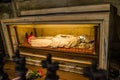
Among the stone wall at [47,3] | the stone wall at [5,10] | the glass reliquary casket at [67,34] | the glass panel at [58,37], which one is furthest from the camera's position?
the stone wall at [5,10]

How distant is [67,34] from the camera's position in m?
2.38

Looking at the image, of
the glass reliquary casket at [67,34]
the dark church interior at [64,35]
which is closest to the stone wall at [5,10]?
the dark church interior at [64,35]

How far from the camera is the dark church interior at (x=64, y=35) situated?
59.5 inches

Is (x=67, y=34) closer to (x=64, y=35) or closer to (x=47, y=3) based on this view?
(x=64, y=35)

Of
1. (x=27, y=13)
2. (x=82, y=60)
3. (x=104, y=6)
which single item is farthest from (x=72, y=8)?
(x=27, y=13)

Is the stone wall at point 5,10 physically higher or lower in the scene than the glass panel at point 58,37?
higher

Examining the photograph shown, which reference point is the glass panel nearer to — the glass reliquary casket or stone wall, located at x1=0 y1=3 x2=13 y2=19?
the glass reliquary casket

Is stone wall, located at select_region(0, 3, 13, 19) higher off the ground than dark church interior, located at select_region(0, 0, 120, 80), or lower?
higher

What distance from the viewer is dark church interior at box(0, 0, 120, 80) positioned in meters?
1.51

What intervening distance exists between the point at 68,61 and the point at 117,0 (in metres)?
1.06

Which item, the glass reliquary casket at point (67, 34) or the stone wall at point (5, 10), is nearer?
the glass reliquary casket at point (67, 34)

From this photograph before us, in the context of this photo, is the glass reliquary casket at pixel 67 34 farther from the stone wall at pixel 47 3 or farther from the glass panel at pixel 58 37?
the stone wall at pixel 47 3

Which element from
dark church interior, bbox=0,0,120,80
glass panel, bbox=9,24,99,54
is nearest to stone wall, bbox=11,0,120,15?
dark church interior, bbox=0,0,120,80

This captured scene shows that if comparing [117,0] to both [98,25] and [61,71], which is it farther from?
[61,71]
